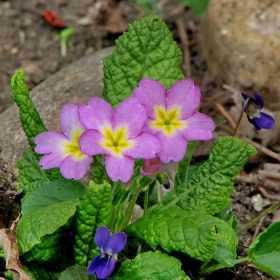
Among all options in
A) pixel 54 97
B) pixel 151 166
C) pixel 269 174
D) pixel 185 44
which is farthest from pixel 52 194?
pixel 185 44

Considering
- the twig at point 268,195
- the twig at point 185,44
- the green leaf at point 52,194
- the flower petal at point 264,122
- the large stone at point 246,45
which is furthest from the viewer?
the twig at point 185,44

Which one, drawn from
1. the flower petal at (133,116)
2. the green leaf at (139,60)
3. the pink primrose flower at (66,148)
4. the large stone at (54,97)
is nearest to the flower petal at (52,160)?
the pink primrose flower at (66,148)

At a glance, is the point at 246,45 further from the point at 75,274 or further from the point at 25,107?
the point at 75,274

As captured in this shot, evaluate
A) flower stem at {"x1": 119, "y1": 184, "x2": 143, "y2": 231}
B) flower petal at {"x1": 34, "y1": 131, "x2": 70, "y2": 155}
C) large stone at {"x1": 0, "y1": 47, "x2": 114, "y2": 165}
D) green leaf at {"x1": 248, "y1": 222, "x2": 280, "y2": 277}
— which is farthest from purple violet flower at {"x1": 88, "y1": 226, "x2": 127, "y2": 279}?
large stone at {"x1": 0, "y1": 47, "x2": 114, "y2": 165}

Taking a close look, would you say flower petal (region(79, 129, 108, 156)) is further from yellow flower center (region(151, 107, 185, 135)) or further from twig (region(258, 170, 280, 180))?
twig (region(258, 170, 280, 180))

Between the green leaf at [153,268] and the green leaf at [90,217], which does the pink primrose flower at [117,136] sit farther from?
the green leaf at [153,268]

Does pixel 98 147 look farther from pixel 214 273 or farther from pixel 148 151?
pixel 214 273
